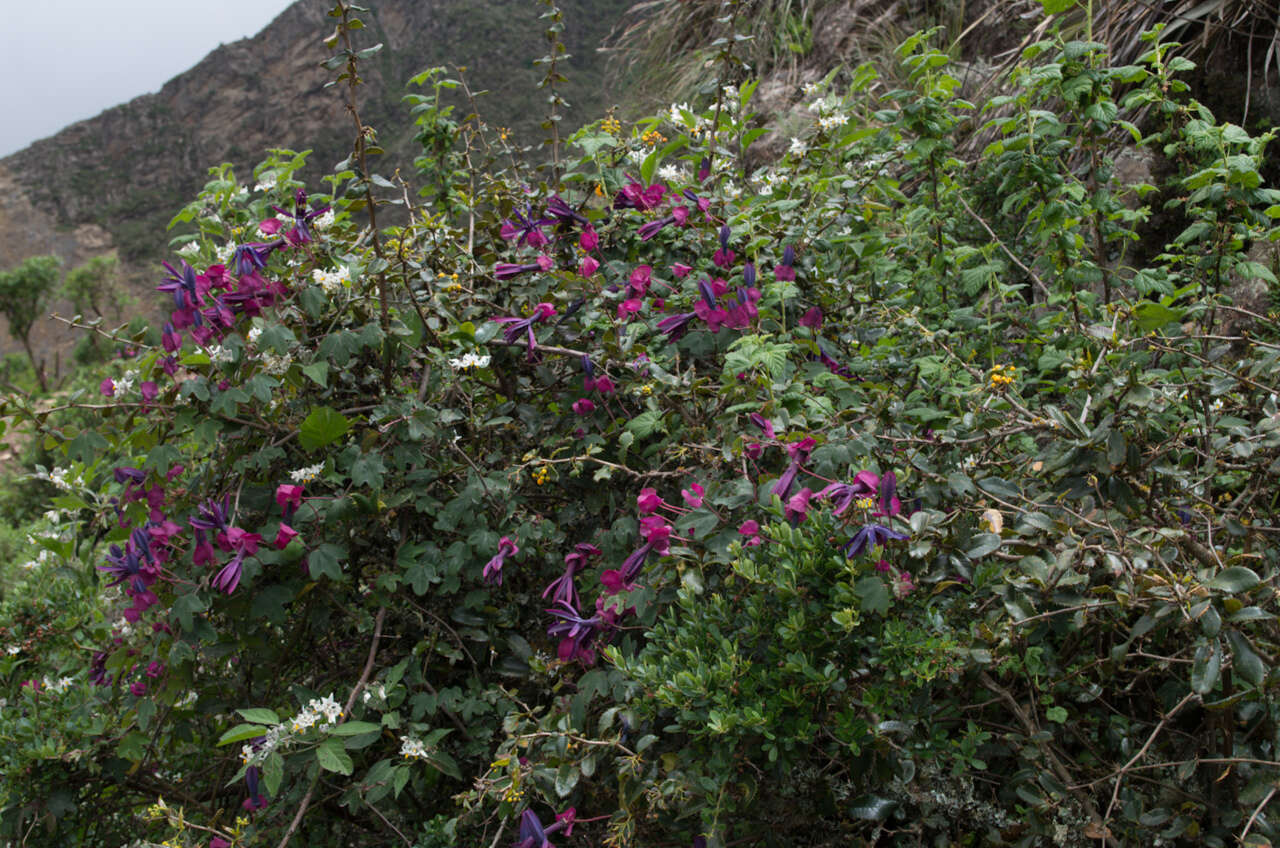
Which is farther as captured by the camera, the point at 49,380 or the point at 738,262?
the point at 49,380

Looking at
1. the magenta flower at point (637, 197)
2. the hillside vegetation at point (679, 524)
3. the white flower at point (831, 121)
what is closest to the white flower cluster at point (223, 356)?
the hillside vegetation at point (679, 524)

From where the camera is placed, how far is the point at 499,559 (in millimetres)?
1420

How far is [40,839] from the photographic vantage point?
167 cm

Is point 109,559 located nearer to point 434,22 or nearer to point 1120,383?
point 1120,383

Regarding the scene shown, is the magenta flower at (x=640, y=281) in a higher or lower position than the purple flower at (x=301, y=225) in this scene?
lower

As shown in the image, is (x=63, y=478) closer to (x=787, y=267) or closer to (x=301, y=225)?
(x=301, y=225)

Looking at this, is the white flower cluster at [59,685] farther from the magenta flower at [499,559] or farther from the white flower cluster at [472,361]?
the white flower cluster at [472,361]

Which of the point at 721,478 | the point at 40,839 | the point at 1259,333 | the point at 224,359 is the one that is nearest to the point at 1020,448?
the point at 721,478

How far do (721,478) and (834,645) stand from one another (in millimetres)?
350

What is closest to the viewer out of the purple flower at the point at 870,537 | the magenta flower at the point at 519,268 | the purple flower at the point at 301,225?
the purple flower at the point at 870,537

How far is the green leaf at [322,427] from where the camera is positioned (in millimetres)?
1436

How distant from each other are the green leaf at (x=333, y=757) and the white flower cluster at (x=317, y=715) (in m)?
0.03

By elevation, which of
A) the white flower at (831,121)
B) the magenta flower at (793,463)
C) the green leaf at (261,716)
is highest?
the white flower at (831,121)

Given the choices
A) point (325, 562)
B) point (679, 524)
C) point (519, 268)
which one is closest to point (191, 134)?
point (519, 268)
